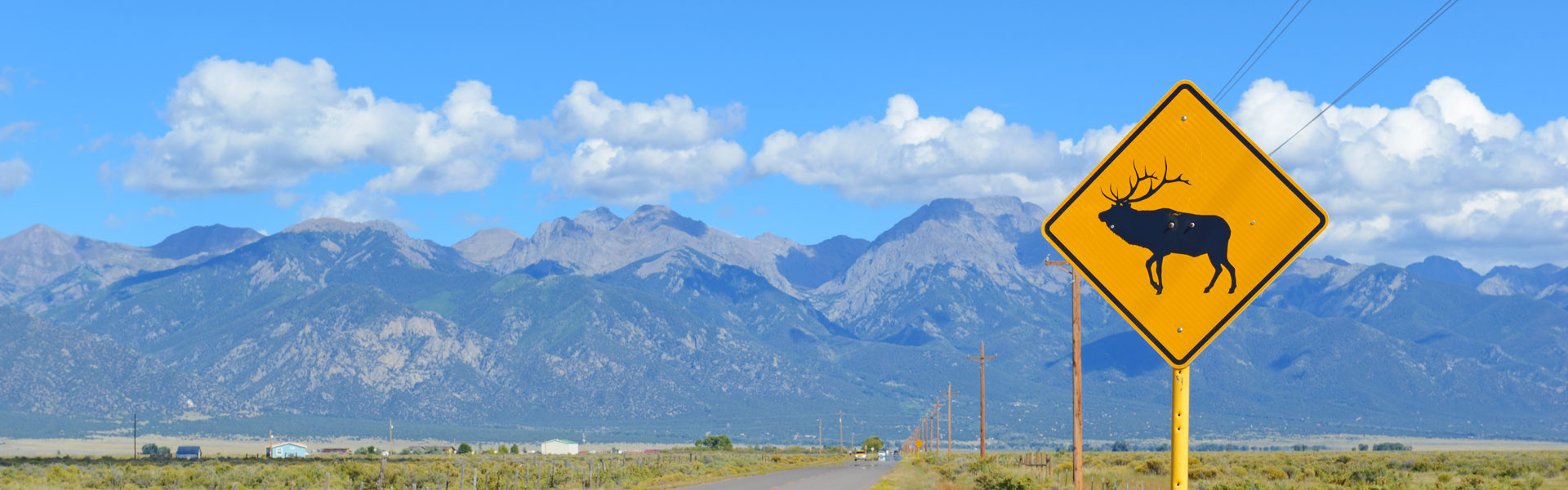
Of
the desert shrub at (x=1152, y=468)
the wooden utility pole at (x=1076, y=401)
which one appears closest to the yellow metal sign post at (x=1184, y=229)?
the wooden utility pole at (x=1076, y=401)

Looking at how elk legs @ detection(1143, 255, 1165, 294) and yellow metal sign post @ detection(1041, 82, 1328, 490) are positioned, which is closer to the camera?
yellow metal sign post @ detection(1041, 82, 1328, 490)

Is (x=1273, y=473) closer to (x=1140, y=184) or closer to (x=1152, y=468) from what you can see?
(x=1152, y=468)

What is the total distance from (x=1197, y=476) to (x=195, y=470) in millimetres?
44965

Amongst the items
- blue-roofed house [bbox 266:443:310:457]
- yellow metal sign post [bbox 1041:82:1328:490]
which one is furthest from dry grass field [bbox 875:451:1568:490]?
blue-roofed house [bbox 266:443:310:457]

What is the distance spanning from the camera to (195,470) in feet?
185

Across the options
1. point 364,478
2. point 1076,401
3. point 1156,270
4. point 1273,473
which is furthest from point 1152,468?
point 1156,270

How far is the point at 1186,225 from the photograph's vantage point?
5004 millimetres

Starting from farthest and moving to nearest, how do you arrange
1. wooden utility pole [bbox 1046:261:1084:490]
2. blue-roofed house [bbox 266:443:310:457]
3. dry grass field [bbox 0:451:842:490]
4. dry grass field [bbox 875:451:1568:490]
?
blue-roofed house [bbox 266:443:310:457]
dry grass field [bbox 0:451:842:490]
dry grass field [bbox 875:451:1568:490]
wooden utility pole [bbox 1046:261:1084:490]

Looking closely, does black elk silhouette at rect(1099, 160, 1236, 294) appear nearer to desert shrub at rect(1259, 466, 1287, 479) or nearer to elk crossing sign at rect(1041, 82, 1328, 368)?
elk crossing sign at rect(1041, 82, 1328, 368)

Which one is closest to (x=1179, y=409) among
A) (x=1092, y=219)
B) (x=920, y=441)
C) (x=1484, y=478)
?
(x=1092, y=219)

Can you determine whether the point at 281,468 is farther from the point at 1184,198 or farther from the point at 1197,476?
the point at 1184,198

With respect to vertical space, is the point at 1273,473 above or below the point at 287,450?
above

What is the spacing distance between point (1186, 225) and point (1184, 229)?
0.05 feet

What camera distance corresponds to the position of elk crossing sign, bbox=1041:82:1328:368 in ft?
16.4
